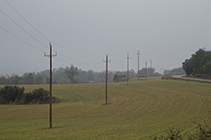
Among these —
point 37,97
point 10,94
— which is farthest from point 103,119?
point 10,94

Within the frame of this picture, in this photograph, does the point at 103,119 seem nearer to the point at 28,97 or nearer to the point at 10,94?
the point at 28,97

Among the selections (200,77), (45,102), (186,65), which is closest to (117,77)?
(186,65)

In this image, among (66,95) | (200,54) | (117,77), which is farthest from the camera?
(117,77)

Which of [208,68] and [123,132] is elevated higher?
[208,68]

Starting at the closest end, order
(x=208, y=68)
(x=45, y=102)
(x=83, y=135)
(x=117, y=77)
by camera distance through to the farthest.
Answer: (x=83, y=135), (x=45, y=102), (x=208, y=68), (x=117, y=77)

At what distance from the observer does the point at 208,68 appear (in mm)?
83125

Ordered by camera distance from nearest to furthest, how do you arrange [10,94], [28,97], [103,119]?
1. [103,119]
2. [28,97]
3. [10,94]

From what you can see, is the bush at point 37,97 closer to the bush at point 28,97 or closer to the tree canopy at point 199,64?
the bush at point 28,97

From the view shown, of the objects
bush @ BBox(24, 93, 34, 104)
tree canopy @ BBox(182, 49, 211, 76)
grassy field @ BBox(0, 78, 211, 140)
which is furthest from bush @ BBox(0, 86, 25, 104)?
tree canopy @ BBox(182, 49, 211, 76)

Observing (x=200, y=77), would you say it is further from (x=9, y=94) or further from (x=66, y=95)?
(x=9, y=94)

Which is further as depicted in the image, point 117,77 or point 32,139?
point 117,77

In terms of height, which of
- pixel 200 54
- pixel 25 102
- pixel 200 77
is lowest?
pixel 25 102

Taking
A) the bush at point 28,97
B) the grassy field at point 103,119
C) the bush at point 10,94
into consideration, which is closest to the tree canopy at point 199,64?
the grassy field at point 103,119

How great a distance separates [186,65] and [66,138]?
8706 centimetres
